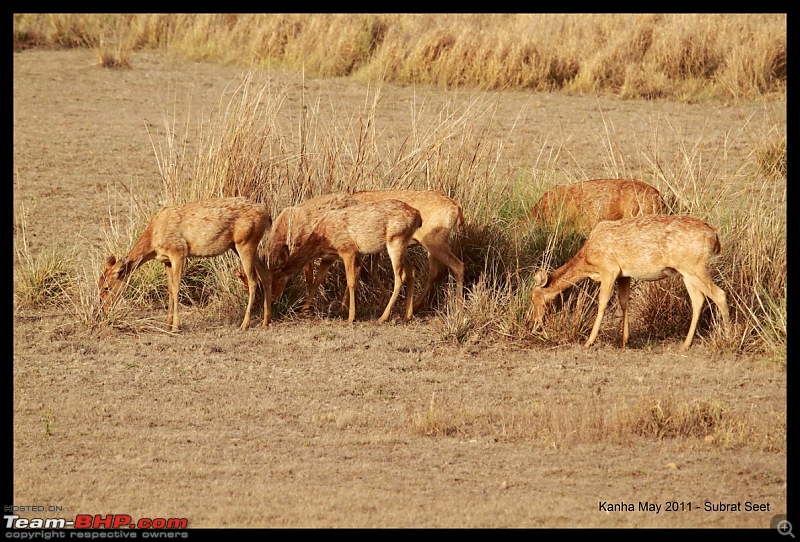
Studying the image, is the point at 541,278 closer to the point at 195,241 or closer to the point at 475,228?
the point at 475,228

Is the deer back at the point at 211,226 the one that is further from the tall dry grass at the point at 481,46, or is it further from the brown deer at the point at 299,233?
the tall dry grass at the point at 481,46

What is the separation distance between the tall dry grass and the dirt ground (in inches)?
300

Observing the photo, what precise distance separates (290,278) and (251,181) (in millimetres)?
1078

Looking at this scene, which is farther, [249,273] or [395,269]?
[395,269]

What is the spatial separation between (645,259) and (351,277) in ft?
8.13

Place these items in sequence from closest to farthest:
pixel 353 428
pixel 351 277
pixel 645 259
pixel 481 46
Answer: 1. pixel 353 428
2. pixel 645 259
3. pixel 351 277
4. pixel 481 46

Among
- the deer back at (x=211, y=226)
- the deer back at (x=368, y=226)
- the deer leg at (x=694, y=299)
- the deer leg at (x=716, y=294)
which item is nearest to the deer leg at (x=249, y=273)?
the deer back at (x=211, y=226)

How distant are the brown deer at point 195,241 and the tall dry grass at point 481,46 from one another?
24.6 ft

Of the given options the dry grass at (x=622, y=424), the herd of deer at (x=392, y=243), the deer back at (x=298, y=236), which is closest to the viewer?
the dry grass at (x=622, y=424)

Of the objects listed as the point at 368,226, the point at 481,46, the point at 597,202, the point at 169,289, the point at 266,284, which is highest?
the point at 481,46

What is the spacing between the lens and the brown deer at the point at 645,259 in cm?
894

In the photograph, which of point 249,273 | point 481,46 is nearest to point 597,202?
point 249,273

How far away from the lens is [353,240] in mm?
9883
